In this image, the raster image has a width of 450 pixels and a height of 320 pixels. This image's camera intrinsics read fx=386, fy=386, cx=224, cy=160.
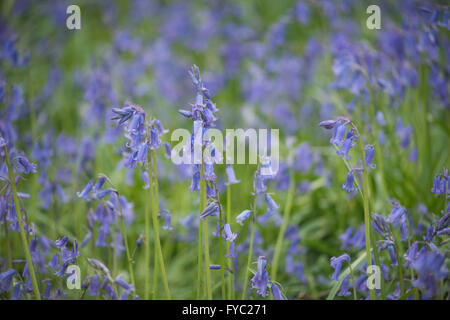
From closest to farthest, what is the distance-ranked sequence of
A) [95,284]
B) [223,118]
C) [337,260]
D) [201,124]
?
Result: 1. [201,124]
2. [337,260]
3. [95,284]
4. [223,118]

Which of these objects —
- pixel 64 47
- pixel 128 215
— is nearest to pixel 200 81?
pixel 128 215

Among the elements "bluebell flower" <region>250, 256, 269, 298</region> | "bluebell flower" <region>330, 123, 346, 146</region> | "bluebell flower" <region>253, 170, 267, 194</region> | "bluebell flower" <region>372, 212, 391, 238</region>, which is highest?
"bluebell flower" <region>330, 123, 346, 146</region>

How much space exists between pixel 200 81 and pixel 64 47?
6308 millimetres

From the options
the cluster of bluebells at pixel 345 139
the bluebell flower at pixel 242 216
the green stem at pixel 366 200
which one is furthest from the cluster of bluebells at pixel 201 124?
the green stem at pixel 366 200

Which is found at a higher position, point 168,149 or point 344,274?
point 168,149

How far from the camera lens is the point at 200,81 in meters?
1.87

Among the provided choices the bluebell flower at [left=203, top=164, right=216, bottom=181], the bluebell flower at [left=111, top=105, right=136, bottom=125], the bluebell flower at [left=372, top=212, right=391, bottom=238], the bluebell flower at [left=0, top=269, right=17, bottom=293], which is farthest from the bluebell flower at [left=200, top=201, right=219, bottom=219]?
the bluebell flower at [left=0, top=269, right=17, bottom=293]

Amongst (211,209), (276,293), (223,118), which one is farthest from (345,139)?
(223,118)

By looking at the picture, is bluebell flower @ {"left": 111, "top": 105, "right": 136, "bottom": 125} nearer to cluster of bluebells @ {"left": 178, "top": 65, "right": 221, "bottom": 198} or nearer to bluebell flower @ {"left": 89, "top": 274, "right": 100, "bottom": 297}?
cluster of bluebells @ {"left": 178, "top": 65, "right": 221, "bottom": 198}

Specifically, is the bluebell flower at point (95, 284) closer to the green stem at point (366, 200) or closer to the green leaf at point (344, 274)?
the green leaf at point (344, 274)

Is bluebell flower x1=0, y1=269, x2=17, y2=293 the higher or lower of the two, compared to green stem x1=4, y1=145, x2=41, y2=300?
lower

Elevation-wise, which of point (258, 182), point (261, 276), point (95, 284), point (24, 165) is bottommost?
point (95, 284)

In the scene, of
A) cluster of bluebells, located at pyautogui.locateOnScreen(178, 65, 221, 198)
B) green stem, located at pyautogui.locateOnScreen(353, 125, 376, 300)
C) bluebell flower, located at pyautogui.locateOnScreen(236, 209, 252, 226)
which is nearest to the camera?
cluster of bluebells, located at pyautogui.locateOnScreen(178, 65, 221, 198)

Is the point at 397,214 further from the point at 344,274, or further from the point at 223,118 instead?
the point at 223,118
